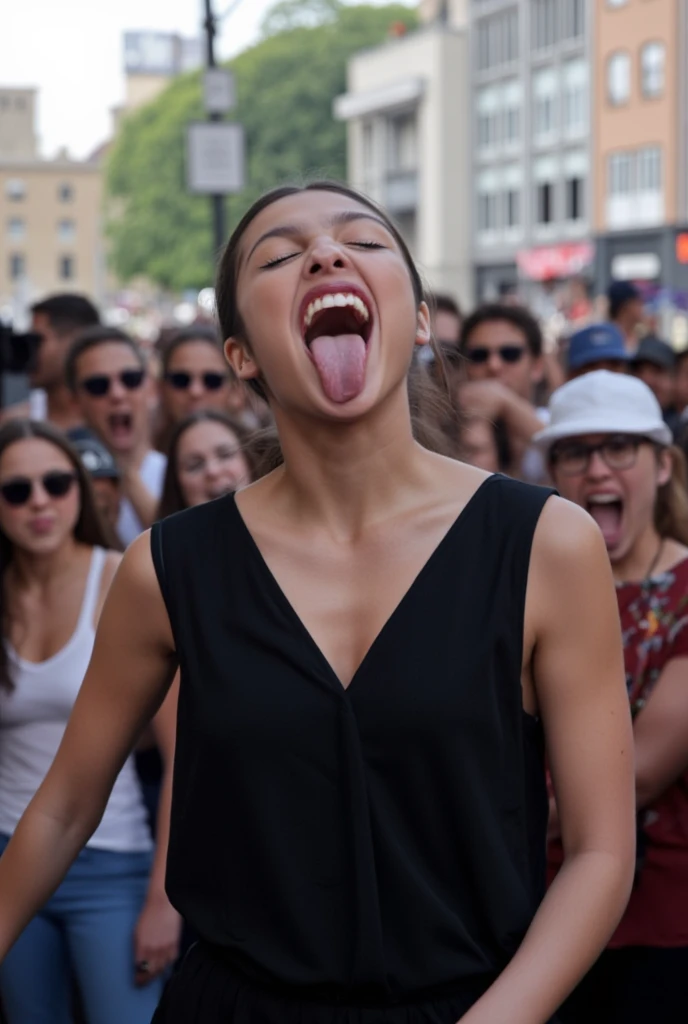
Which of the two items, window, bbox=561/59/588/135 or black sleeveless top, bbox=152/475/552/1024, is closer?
black sleeveless top, bbox=152/475/552/1024

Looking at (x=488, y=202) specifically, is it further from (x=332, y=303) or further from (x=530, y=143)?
(x=332, y=303)

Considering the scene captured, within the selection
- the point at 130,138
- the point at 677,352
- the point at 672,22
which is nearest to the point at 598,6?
the point at 672,22

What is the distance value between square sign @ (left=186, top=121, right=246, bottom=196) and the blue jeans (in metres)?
10.5

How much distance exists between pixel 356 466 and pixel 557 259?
49.0 m

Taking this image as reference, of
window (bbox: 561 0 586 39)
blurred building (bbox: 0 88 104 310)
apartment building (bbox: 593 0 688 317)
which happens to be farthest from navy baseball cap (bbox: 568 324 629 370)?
blurred building (bbox: 0 88 104 310)

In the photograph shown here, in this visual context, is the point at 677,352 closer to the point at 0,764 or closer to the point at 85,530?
the point at 85,530

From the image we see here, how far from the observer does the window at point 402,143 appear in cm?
5912

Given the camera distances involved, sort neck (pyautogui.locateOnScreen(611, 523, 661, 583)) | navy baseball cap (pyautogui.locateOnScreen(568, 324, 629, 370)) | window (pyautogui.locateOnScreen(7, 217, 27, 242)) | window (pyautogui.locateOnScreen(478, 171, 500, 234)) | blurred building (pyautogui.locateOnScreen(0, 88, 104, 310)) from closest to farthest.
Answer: neck (pyautogui.locateOnScreen(611, 523, 661, 583)), navy baseball cap (pyautogui.locateOnScreen(568, 324, 629, 370)), window (pyautogui.locateOnScreen(478, 171, 500, 234)), blurred building (pyautogui.locateOnScreen(0, 88, 104, 310)), window (pyautogui.locateOnScreen(7, 217, 27, 242))

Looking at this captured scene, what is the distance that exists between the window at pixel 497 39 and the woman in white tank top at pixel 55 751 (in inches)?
2006

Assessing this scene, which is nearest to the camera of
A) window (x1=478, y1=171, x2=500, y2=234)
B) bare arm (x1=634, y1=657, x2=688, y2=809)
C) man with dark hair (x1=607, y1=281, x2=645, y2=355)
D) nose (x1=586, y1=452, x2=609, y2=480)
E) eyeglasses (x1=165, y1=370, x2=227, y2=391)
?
bare arm (x1=634, y1=657, x2=688, y2=809)

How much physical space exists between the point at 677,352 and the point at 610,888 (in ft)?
23.3

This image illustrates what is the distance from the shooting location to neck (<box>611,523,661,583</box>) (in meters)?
3.16

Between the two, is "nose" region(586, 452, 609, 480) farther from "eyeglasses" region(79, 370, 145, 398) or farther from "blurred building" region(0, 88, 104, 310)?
"blurred building" region(0, 88, 104, 310)

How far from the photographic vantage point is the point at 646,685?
297 centimetres
